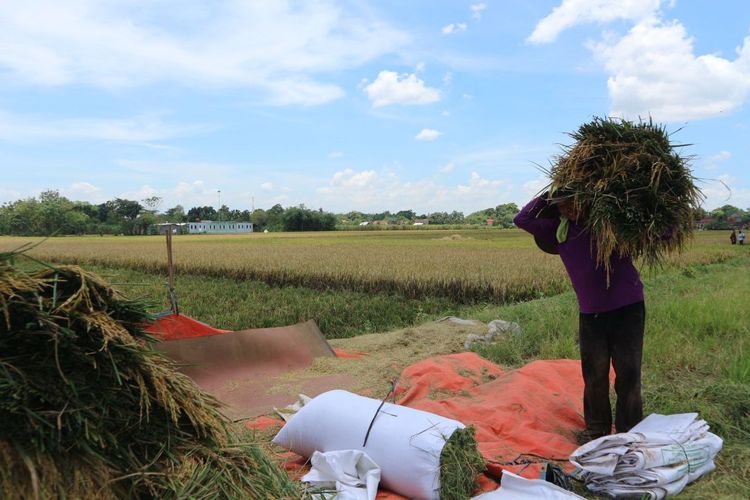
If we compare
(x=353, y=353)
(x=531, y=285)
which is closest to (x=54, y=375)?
(x=353, y=353)

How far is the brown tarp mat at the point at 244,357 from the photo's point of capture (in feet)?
15.2

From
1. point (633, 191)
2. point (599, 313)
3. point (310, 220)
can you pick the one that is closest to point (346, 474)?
point (599, 313)

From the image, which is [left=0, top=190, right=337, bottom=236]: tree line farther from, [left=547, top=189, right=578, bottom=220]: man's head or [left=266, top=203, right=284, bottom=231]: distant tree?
[left=547, top=189, right=578, bottom=220]: man's head

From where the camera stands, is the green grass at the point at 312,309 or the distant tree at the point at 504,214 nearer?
the green grass at the point at 312,309

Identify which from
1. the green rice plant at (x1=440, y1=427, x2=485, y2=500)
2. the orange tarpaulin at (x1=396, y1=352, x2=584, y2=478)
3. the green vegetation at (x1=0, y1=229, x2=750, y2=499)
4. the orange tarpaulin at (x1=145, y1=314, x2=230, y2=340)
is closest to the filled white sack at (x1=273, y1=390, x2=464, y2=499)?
the green rice plant at (x1=440, y1=427, x2=485, y2=500)

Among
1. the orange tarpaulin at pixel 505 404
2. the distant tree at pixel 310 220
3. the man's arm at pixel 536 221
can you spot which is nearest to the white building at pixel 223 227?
the distant tree at pixel 310 220

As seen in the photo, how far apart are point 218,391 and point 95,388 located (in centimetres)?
312

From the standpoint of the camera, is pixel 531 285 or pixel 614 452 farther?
pixel 531 285

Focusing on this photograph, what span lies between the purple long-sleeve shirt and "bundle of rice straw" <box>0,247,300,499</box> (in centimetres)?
226

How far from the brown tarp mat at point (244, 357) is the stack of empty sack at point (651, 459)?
7.87ft

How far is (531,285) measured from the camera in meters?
11.2

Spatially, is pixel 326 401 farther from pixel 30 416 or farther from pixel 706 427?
pixel 706 427

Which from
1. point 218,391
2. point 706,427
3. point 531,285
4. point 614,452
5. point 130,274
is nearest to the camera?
point 614,452

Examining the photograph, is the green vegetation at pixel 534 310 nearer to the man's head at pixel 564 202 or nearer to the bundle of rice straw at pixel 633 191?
the bundle of rice straw at pixel 633 191
